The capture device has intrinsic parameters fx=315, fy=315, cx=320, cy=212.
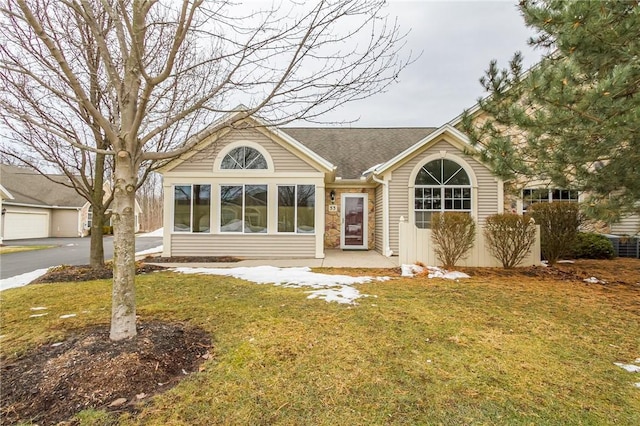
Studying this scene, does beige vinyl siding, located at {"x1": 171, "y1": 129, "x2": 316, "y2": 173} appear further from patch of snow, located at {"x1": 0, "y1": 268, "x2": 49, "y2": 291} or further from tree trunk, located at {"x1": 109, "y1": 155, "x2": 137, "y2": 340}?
tree trunk, located at {"x1": 109, "y1": 155, "x2": 137, "y2": 340}

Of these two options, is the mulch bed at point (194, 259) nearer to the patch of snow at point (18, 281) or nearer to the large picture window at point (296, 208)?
the large picture window at point (296, 208)

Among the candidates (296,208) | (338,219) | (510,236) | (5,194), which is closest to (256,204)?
(296,208)

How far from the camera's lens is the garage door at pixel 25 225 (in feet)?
65.7

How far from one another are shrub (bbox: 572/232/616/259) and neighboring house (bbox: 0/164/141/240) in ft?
93.3

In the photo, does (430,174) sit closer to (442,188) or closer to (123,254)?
(442,188)

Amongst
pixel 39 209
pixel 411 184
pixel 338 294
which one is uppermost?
pixel 411 184

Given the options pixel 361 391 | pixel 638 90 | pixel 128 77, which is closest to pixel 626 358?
pixel 361 391

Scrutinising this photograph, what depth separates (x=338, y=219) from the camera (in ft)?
41.7

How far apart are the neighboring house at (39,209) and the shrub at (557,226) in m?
27.0

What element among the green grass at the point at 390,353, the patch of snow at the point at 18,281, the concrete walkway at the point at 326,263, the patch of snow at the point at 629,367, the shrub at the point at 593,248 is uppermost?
the shrub at the point at 593,248

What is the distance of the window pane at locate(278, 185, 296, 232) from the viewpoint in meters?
10.4

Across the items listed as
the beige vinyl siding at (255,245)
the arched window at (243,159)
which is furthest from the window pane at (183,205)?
the arched window at (243,159)

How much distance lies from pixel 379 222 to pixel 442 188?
2.55m

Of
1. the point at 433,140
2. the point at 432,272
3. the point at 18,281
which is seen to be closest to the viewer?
the point at 18,281
